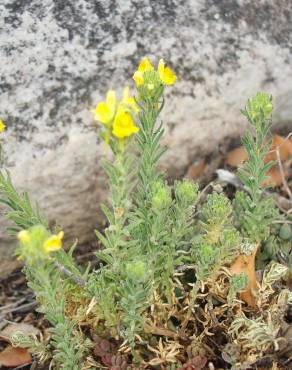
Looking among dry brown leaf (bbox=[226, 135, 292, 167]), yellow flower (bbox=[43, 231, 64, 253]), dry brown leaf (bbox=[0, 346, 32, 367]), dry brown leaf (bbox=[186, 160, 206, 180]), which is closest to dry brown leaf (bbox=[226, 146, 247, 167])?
dry brown leaf (bbox=[226, 135, 292, 167])

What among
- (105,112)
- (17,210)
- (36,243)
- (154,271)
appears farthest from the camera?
(154,271)

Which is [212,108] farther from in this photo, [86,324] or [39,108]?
[86,324]

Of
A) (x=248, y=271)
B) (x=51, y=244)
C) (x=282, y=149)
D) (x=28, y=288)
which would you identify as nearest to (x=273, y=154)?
(x=282, y=149)

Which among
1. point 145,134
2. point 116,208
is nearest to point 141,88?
point 145,134

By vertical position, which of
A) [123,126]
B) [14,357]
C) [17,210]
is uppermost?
[123,126]

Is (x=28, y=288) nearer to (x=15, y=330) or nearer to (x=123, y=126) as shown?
(x=15, y=330)

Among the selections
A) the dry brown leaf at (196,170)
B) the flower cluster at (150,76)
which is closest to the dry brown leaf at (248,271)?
the dry brown leaf at (196,170)

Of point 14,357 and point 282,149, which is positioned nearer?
point 14,357

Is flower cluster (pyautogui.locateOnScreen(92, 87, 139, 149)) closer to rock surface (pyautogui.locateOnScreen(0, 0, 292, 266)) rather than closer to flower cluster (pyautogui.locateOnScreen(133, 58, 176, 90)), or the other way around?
flower cluster (pyautogui.locateOnScreen(133, 58, 176, 90))
